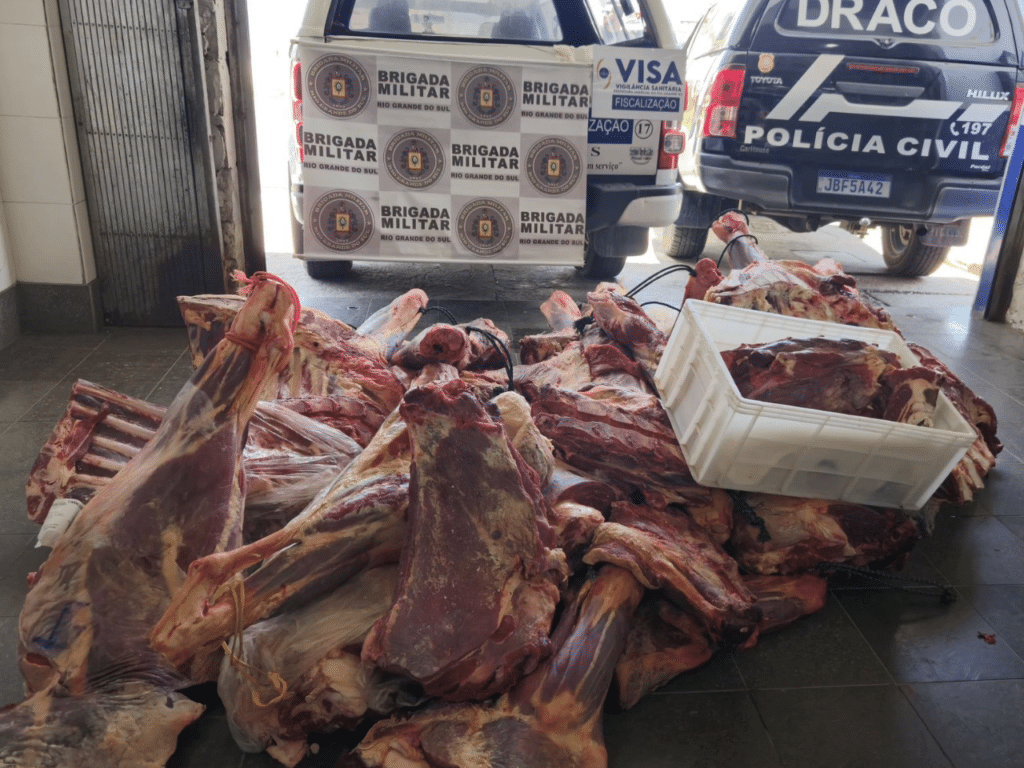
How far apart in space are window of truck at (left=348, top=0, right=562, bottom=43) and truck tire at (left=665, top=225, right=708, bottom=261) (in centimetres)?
265

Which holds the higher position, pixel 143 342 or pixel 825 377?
pixel 825 377

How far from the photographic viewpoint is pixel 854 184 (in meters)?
6.09

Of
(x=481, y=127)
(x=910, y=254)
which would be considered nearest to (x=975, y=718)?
(x=481, y=127)

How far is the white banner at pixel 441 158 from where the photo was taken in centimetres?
505

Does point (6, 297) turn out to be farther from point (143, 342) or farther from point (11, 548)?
point (11, 548)

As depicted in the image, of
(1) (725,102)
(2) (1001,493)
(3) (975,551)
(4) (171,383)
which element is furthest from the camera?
(1) (725,102)

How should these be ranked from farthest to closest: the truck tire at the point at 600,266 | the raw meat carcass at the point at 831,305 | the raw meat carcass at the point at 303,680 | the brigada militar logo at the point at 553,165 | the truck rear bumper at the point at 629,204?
1. the truck tire at the point at 600,266
2. the truck rear bumper at the point at 629,204
3. the brigada militar logo at the point at 553,165
4. the raw meat carcass at the point at 831,305
5. the raw meat carcass at the point at 303,680

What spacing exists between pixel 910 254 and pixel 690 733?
6.40 meters

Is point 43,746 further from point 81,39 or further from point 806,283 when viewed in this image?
point 81,39

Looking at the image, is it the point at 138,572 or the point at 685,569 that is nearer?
the point at 138,572

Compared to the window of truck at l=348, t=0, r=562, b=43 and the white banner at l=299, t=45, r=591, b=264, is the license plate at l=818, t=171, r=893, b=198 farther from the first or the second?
the window of truck at l=348, t=0, r=562, b=43

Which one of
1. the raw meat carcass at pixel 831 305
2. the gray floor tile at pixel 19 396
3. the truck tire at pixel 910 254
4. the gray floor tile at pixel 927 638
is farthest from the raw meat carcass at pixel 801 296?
the truck tire at pixel 910 254

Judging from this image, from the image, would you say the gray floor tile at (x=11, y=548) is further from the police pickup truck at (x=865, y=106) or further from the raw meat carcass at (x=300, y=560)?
the police pickup truck at (x=865, y=106)

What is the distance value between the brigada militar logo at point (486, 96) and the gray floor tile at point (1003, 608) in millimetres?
3841
